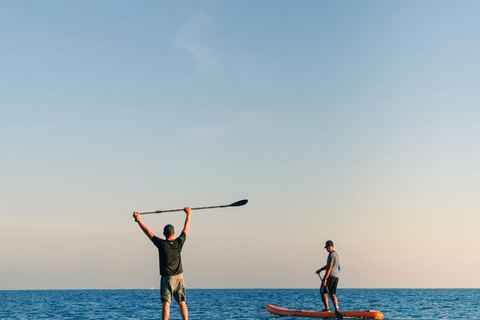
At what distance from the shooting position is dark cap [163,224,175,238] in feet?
39.5

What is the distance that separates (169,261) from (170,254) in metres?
0.16

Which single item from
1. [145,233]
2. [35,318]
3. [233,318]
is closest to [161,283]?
[145,233]

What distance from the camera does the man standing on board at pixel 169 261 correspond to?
11977mm

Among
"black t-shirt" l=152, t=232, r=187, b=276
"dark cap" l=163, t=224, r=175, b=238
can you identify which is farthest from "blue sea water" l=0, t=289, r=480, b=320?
"dark cap" l=163, t=224, r=175, b=238

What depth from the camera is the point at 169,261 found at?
12039 mm

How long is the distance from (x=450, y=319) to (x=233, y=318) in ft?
32.6

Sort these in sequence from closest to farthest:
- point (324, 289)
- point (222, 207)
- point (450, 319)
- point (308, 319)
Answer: point (222, 207), point (324, 289), point (308, 319), point (450, 319)

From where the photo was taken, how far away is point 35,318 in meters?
31.7

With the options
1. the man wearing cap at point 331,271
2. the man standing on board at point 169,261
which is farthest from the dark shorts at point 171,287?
the man wearing cap at point 331,271

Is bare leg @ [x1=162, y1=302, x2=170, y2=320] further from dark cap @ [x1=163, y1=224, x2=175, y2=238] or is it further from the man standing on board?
dark cap @ [x1=163, y1=224, x2=175, y2=238]

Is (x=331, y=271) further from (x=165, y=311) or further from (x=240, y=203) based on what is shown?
(x=165, y=311)

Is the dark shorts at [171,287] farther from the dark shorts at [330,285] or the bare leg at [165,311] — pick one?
the dark shorts at [330,285]

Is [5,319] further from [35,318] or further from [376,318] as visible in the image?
[376,318]

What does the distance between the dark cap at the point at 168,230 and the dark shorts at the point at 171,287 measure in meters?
0.90
